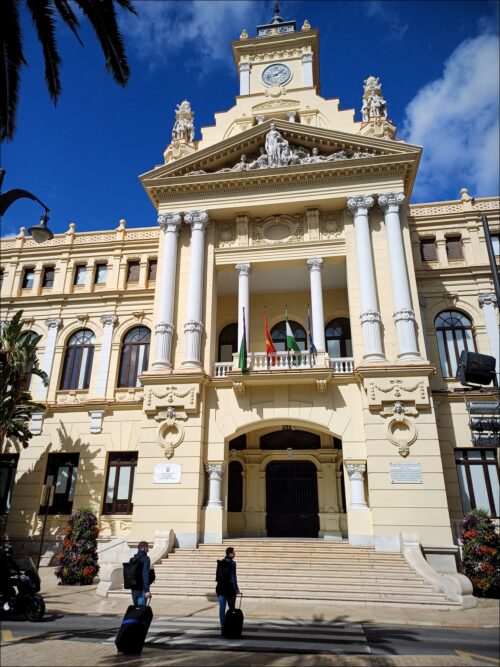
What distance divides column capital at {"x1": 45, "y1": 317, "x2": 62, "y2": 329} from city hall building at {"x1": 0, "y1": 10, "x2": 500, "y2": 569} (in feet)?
0.80

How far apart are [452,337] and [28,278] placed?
23.3 meters

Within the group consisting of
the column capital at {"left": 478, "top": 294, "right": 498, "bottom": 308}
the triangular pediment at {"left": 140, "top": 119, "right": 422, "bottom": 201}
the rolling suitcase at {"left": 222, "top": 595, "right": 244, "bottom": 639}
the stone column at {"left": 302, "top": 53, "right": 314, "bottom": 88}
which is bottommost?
the rolling suitcase at {"left": 222, "top": 595, "right": 244, "bottom": 639}

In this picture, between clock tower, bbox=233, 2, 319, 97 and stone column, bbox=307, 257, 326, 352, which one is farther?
clock tower, bbox=233, 2, 319, 97

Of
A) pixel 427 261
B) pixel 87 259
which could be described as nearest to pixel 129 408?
pixel 87 259

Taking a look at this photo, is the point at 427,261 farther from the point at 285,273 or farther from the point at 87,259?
the point at 87,259

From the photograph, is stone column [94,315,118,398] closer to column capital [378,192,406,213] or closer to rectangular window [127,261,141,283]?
rectangular window [127,261,141,283]

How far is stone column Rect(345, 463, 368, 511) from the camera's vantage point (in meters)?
17.9

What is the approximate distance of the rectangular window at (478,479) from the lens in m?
19.8

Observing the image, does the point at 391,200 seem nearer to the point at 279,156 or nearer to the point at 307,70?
the point at 279,156

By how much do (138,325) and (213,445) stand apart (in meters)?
9.07

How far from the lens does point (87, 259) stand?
2756 cm

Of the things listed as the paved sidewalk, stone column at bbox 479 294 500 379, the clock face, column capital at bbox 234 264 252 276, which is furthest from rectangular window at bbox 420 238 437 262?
the paved sidewalk

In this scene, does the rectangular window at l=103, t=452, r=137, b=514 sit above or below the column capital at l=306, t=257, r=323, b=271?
below

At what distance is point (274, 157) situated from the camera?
22781 mm
